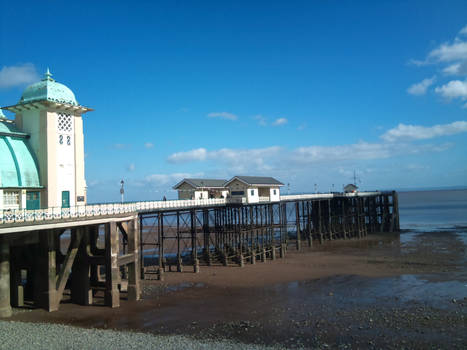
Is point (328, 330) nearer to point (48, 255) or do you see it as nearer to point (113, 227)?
point (113, 227)

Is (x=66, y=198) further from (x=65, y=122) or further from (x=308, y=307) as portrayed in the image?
(x=308, y=307)

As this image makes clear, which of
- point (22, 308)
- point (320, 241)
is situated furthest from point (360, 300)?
point (320, 241)

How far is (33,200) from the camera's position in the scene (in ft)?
67.7

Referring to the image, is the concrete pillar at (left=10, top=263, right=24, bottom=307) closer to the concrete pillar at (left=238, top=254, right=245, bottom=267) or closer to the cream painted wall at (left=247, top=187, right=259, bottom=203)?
the concrete pillar at (left=238, top=254, right=245, bottom=267)

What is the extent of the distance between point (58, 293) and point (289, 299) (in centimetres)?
1264

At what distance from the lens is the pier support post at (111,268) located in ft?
65.2

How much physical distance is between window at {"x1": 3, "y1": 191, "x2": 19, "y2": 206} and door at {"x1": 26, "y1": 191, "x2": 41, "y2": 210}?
1.86 ft

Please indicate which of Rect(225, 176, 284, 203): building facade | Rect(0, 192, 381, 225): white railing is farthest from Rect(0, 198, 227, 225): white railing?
Rect(225, 176, 284, 203): building facade

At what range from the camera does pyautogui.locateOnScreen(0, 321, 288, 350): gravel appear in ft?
47.4

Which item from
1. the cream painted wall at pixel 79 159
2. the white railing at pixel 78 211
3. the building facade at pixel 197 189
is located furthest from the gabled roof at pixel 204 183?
the cream painted wall at pixel 79 159

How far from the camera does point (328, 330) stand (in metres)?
16.5

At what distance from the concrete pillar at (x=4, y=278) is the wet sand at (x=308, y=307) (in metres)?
0.61

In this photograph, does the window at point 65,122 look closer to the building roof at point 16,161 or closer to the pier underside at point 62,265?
the building roof at point 16,161

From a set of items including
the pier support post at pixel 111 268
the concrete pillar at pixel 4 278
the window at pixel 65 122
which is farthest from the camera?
the window at pixel 65 122
